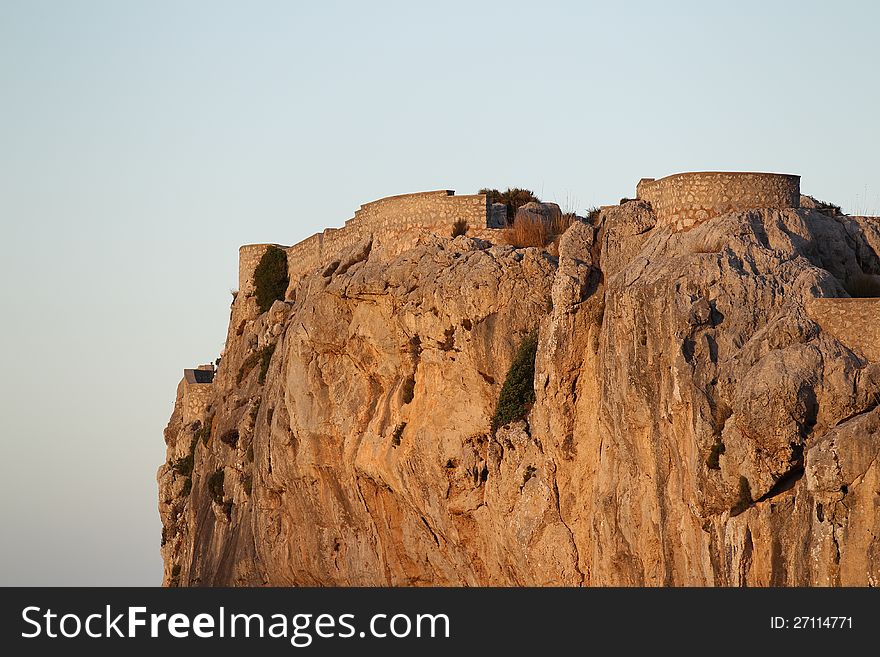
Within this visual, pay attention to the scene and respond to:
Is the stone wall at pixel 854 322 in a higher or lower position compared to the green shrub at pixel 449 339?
lower

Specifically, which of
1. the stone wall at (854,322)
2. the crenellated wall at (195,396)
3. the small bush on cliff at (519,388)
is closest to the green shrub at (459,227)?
the small bush on cliff at (519,388)

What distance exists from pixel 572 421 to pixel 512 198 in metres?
9.53

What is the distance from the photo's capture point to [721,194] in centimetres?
4641

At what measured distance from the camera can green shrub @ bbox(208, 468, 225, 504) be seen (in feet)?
206

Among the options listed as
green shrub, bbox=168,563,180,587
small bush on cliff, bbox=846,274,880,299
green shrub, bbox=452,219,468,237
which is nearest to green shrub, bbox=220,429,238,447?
green shrub, bbox=168,563,180,587

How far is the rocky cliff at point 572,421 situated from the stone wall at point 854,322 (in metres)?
0.21

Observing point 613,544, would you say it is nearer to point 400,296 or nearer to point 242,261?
point 400,296

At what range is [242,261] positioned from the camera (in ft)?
223

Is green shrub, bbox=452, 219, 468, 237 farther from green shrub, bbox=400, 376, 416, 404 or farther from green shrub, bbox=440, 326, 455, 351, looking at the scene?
green shrub, bbox=400, 376, 416, 404

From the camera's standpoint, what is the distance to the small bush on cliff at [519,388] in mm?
49188

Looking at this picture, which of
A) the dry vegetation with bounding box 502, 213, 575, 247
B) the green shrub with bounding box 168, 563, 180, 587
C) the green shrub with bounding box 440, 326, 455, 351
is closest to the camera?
the green shrub with bounding box 440, 326, 455, 351

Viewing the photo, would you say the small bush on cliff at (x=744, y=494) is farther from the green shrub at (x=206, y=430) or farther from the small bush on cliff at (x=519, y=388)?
the green shrub at (x=206, y=430)

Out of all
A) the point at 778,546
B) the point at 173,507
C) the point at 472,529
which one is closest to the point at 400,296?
the point at 472,529

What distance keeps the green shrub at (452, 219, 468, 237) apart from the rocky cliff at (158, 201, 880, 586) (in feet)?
1.94
